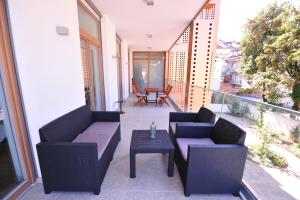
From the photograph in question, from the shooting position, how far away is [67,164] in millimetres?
1525

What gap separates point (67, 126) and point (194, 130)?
1.82 metres

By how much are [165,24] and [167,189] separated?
4478 mm

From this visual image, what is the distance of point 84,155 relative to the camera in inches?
59.0

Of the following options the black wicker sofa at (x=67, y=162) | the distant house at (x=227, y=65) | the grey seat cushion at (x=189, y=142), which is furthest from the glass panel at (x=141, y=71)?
the black wicker sofa at (x=67, y=162)

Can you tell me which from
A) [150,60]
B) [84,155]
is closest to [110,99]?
[84,155]

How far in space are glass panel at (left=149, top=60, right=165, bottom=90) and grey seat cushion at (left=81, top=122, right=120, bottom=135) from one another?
28.0 feet

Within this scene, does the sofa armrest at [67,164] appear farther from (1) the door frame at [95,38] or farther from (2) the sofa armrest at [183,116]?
(1) the door frame at [95,38]

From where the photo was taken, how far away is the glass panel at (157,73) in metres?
10.8

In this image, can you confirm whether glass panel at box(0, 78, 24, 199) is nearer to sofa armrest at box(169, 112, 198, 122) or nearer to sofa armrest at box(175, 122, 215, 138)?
sofa armrest at box(175, 122, 215, 138)

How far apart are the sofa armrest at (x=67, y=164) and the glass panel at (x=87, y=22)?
247 centimetres

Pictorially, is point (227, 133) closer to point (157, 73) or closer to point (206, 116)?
point (206, 116)

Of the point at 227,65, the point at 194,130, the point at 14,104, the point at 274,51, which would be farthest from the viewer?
the point at 227,65

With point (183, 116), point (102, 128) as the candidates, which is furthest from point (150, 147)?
point (183, 116)

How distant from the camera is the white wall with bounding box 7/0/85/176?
148 centimetres
